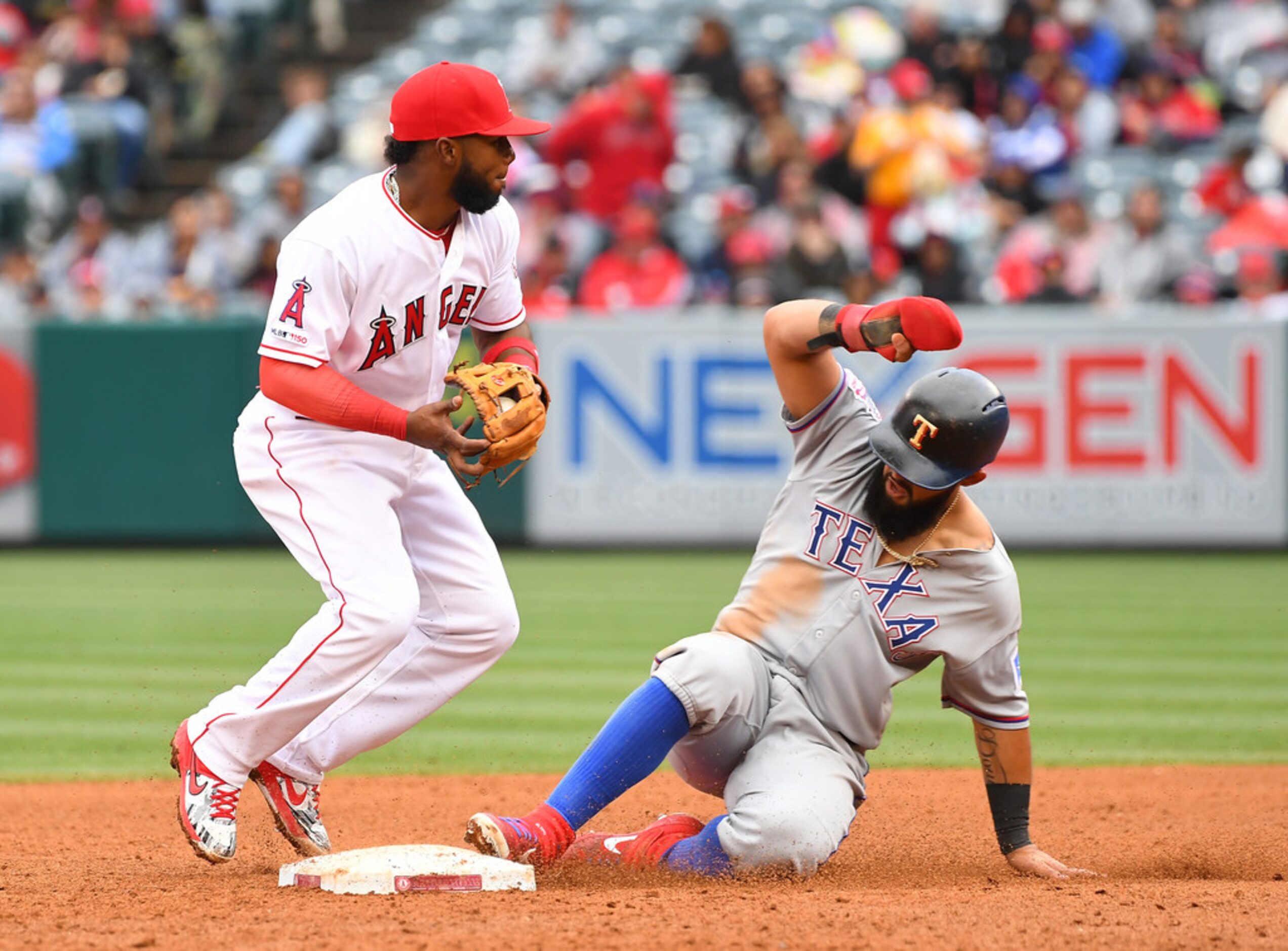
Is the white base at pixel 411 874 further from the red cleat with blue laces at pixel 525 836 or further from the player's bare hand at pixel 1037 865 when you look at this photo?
the player's bare hand at pixel 1037 865

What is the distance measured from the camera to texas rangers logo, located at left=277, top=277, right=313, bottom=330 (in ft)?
Answer: 12.8

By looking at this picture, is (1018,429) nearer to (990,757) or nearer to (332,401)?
(990,757)

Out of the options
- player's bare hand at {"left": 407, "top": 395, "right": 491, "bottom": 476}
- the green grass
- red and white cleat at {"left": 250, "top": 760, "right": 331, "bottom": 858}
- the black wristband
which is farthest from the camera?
the green grass

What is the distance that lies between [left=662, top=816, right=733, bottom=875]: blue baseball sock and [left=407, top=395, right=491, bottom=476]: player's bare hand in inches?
41.7

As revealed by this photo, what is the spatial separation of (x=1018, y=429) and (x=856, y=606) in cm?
761

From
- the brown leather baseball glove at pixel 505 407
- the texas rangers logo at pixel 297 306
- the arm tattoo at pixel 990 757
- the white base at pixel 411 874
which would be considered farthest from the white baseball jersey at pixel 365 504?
the arm tattoo at pixel 990 757

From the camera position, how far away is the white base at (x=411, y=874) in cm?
381

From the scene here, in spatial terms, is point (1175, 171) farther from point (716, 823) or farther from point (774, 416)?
point (716, 823)

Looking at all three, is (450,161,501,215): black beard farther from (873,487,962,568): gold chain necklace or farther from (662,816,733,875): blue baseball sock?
(662,816,733,875): blue baseball sock

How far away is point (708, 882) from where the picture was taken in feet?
13.2

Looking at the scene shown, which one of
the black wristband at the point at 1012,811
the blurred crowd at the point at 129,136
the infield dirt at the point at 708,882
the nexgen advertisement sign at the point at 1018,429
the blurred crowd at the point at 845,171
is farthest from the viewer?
the blurred crowd at the point at 129,136

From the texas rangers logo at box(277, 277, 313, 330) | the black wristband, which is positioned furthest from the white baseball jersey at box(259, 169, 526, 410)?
the black wristband

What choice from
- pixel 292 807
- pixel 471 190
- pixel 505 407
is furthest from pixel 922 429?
pixel 292 807

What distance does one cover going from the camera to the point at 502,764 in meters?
6.04
